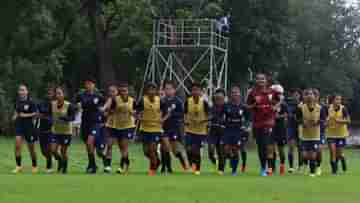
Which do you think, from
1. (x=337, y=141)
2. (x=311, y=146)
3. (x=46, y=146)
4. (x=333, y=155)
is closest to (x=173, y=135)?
(x=46, y=146)

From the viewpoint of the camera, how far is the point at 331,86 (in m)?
77.9

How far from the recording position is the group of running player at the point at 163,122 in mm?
21516

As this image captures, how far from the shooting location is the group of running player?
70.6ft

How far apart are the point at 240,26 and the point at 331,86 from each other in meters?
22.0

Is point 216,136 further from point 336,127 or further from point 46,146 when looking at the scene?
point 46,146

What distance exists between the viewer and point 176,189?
16547mm

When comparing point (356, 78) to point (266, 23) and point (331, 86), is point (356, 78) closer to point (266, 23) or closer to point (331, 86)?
point (331, 86)

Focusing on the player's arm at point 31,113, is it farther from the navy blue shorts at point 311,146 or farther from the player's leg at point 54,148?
the navy blue shorts at point 311,146

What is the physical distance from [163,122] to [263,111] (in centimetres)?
283

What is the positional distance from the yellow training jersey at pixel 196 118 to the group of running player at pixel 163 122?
0.08ft

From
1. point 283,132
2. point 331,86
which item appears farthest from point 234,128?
point 331,86

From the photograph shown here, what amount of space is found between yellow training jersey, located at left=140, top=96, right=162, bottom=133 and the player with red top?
90.7 inches

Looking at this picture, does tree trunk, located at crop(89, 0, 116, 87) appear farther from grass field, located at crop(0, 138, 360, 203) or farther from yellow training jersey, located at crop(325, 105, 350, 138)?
grass field, located at crop(0, 138, 360, 203)

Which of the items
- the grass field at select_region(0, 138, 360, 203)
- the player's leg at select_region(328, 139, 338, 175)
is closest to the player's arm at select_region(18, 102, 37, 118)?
the grass field at select_region(0, 138, 360, 203)
